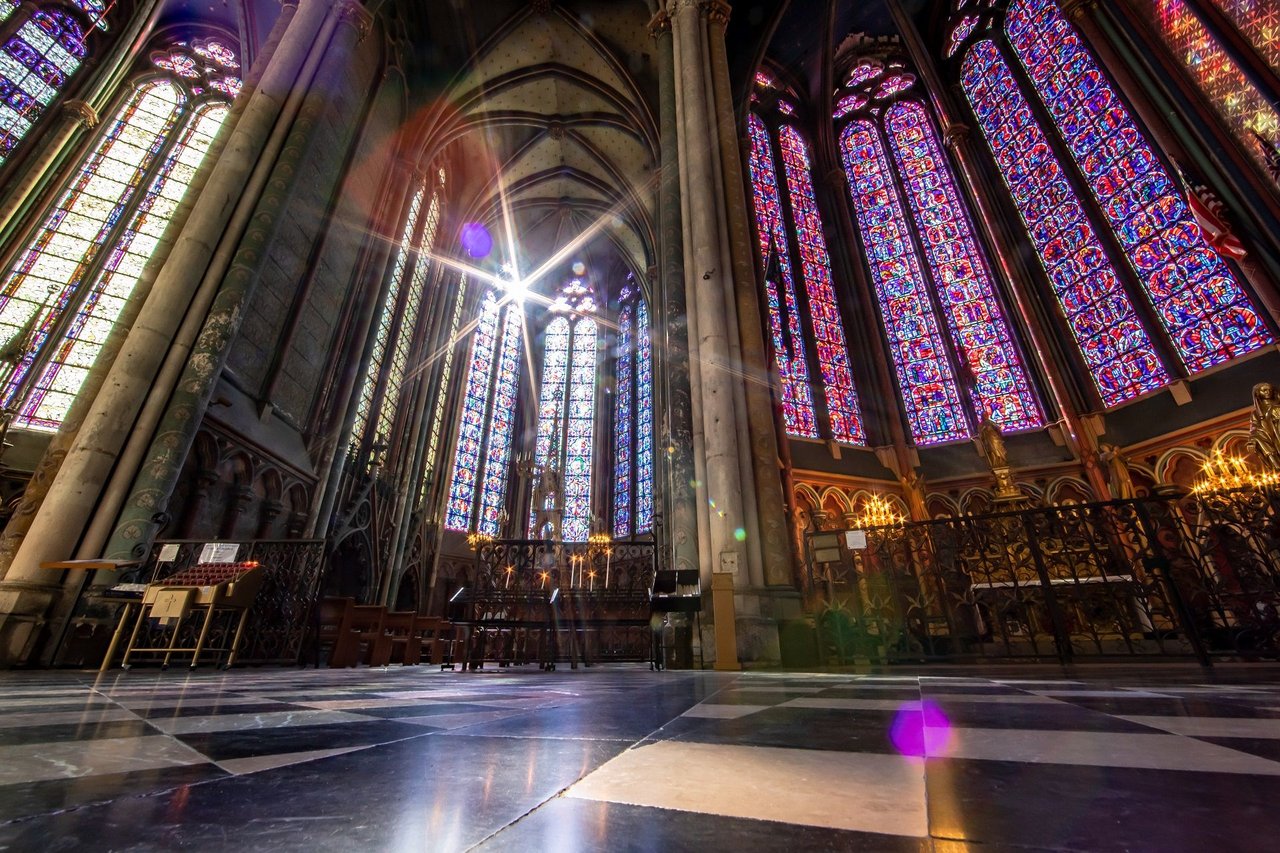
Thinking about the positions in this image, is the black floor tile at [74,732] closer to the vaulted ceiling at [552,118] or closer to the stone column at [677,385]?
the stone column at [677,385]

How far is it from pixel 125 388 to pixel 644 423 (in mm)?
13117

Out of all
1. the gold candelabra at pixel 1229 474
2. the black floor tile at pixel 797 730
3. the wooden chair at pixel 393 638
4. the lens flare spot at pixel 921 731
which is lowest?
the black floor tile at pixel 797 730

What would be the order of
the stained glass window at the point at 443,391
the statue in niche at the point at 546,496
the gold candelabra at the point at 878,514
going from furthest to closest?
1. the stained glass window at the point at 443,391
2. the statue in niche at the point at 546,496
3. the gold candelabra at the point at 878,514

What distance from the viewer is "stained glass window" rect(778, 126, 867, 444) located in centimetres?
1221

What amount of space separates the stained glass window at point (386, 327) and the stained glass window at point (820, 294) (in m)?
9.29

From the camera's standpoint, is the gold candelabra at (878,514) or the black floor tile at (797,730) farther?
the gold candelabra at (878,514)

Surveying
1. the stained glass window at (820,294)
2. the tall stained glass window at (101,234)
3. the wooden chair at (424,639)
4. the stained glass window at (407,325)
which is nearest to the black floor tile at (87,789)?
the tall stained glass window at (101,234)

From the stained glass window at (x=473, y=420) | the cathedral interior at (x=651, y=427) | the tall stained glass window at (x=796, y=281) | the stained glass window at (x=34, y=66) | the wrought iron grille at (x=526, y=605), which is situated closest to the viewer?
the cathedral interior at (x=651, y=427)

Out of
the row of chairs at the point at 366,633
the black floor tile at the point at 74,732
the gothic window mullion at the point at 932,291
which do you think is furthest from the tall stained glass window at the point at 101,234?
the gothic window mullion at the point at 932,291

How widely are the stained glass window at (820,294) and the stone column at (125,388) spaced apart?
10.9m

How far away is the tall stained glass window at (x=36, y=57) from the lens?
846 centimetres

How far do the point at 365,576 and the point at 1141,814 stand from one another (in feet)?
38.9

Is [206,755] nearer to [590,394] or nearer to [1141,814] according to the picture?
[1141,814]

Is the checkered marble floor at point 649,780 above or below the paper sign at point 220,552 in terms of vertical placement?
below
